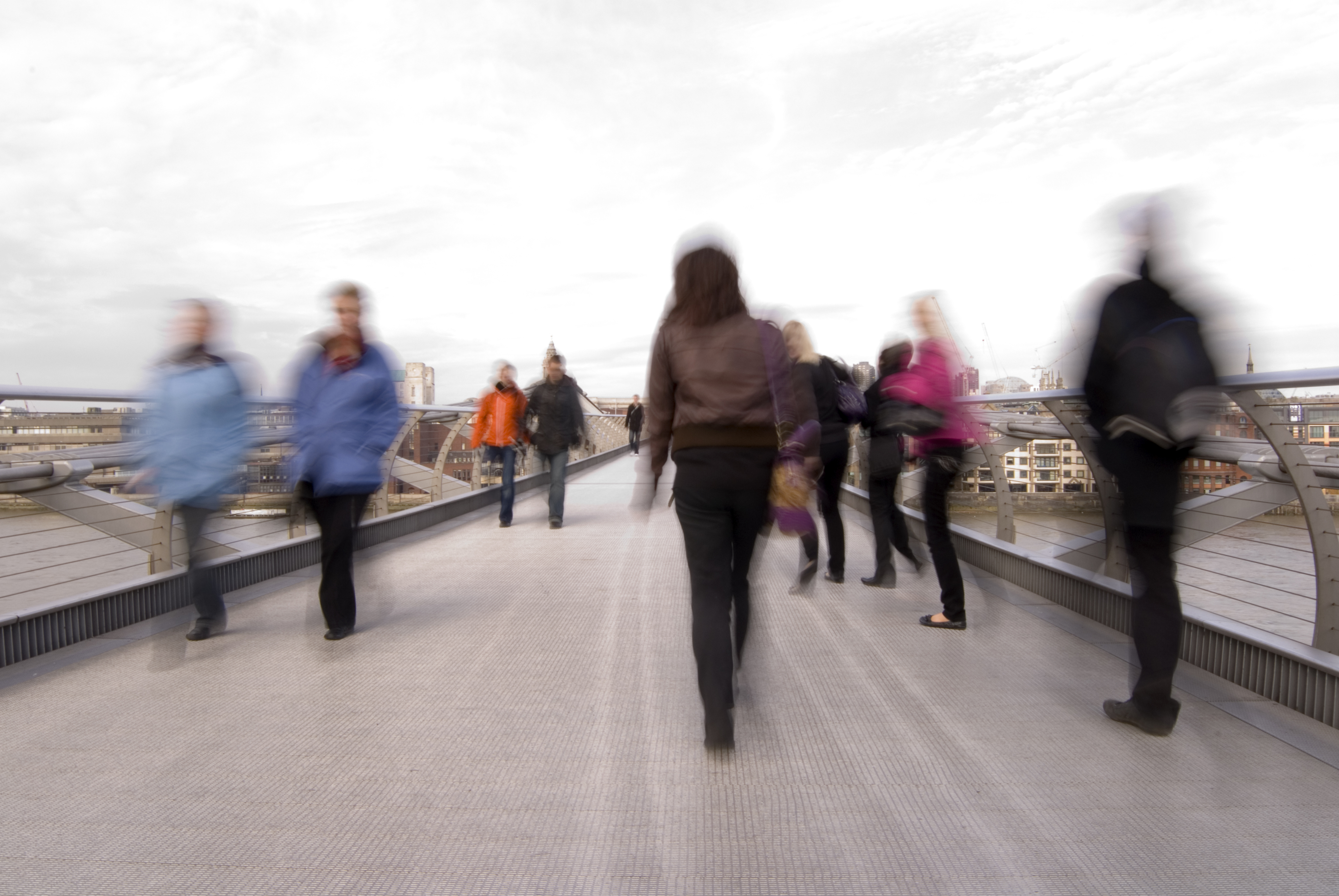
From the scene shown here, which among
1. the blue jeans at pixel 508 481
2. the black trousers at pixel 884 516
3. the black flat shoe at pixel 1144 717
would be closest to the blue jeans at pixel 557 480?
the blue jeans at pixel 508 481

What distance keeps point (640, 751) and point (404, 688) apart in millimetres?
1171

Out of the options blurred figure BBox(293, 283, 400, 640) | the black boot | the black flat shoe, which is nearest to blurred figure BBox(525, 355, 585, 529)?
the black boot

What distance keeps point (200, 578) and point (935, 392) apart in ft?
11.7

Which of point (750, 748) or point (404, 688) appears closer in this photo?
point (750, 748)

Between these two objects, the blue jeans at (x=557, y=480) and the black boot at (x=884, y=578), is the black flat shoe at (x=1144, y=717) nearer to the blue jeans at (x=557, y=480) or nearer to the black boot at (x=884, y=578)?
the black boot at (x=884, y=578)

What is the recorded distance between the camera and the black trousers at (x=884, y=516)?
5668mm

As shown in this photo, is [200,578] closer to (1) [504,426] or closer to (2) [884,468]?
(2) [884,468]

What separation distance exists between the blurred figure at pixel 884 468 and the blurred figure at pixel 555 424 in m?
3.75

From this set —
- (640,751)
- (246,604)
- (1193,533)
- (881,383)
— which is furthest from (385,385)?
(1193,533)

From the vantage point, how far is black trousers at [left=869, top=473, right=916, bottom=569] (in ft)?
18.6

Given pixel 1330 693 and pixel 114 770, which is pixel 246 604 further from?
pixel 1330 693

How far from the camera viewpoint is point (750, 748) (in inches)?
118

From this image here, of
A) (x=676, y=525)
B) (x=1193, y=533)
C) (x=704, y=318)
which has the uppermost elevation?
(x=704, y=318)

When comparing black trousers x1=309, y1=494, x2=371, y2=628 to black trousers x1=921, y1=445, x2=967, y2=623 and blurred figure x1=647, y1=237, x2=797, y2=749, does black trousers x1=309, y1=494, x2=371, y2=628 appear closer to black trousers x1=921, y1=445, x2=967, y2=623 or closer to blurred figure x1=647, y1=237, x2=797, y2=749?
blurred figure x1=647, y1=237, x2=797, y2=749
